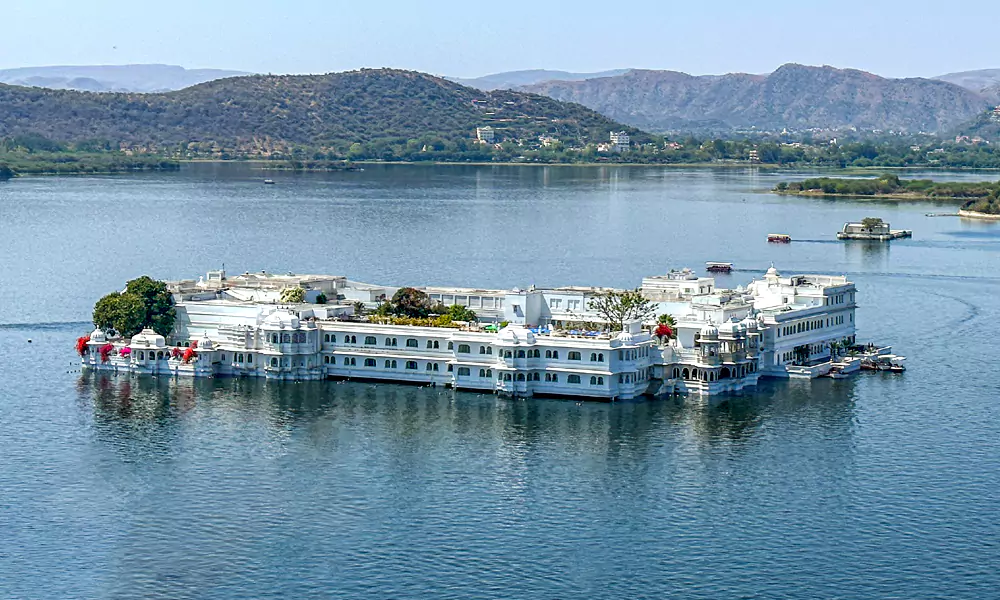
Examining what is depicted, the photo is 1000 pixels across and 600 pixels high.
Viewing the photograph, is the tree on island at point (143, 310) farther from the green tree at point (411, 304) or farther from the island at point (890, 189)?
the island at point (890, 189)

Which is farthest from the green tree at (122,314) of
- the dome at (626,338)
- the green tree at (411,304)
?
the dome at (626,338)

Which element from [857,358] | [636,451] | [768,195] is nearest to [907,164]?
[768,195]

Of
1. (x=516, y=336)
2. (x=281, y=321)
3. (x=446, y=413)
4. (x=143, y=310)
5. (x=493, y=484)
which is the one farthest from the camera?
(x=143, y=310)

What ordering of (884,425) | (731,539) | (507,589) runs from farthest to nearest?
(884,425) → (731,539) → (507,589)

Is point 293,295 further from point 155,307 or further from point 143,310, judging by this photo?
point 143,310

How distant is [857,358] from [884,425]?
7.71 m

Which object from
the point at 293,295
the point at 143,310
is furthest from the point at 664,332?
the point at 143,310

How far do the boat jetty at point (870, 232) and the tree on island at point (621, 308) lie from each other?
5118 cm

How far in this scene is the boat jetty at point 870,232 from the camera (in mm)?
95688

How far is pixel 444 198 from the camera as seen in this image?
421 ft

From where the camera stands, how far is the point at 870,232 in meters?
96.3

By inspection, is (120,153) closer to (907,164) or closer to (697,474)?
(907,164)

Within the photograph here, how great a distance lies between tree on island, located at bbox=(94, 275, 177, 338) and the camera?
152 ft

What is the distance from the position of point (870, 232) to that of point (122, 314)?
5890 cm
